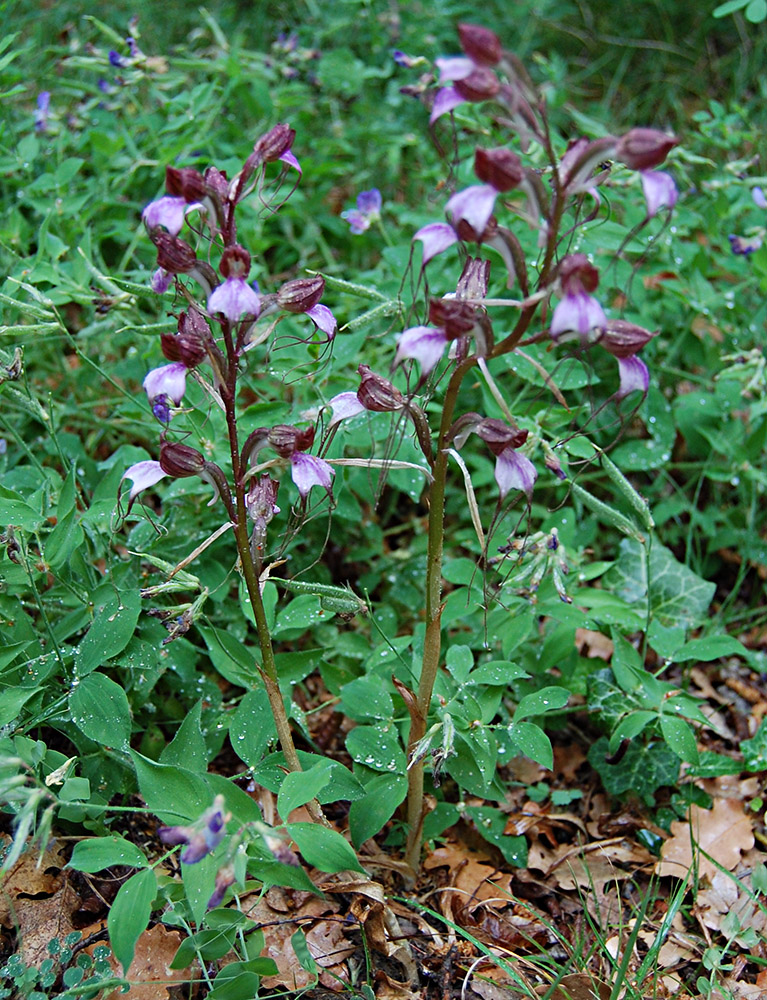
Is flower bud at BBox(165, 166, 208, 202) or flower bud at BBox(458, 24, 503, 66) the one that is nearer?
flower bud at BBox(458, 24, 503, 66)

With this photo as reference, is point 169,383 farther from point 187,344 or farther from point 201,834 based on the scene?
point 201,834

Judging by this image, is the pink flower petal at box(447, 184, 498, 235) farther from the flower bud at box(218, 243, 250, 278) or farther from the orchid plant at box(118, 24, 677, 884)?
the flower bud at box(218, 243, 250, 278)

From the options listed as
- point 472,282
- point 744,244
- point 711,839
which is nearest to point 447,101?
→ point 472,282

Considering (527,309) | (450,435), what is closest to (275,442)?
(450,435)

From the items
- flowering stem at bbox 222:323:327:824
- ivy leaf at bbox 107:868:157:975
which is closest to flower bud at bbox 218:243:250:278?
flowering stem at bbox 222:323:327:824

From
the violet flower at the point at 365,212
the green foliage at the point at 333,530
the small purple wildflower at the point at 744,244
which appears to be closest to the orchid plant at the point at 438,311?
the green foliage at the point at 333,530

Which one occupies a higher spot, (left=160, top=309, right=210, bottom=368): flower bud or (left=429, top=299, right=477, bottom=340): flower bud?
(left=429, top=299, right=477, bottom=340): flower bud
